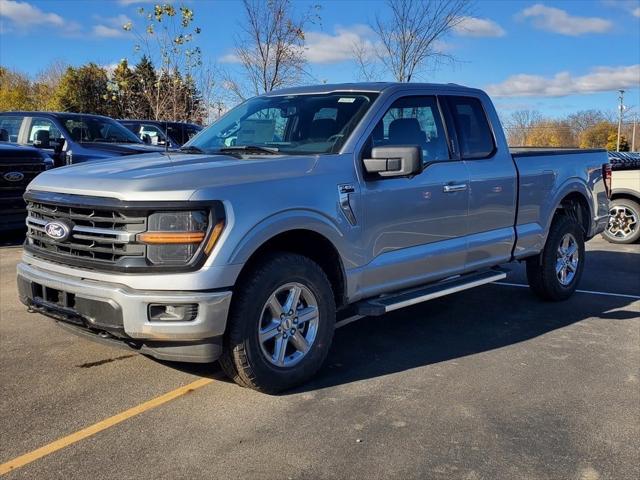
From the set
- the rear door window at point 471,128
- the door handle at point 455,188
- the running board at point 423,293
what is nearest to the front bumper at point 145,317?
the running board at point 423,293

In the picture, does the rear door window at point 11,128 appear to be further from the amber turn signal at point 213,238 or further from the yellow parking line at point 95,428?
the amber turn signal at point 213,238

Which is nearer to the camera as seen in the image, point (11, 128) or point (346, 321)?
point (346, 321)

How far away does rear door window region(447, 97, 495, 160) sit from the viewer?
555 cm

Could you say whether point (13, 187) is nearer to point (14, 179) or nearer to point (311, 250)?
point (14, 179)

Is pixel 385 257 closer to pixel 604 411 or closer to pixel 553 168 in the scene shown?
pixel 604 411

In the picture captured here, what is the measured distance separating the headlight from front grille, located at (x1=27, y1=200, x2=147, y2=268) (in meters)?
0.06

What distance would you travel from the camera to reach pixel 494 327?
19.0ft

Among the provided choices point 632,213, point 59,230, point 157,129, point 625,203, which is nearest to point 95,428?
point 59,230

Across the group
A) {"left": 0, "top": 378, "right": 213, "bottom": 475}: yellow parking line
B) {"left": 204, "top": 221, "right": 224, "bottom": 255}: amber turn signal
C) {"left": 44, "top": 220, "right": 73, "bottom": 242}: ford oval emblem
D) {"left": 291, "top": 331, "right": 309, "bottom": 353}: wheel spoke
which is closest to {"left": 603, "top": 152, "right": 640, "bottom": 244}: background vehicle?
{"left": 291, "top": 331, "right": 309, "bottom": 353}: wheel spoke

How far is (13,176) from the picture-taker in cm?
870

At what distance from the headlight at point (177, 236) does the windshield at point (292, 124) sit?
1.23 m

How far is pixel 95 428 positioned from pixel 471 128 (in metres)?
3.98

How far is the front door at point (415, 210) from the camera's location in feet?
15.1

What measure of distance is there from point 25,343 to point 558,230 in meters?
5.15
